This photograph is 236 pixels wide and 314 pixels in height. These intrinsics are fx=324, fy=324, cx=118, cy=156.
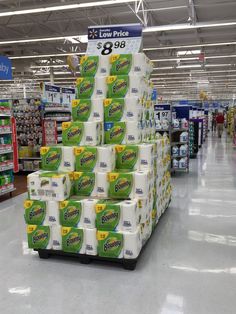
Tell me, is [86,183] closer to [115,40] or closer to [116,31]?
[115,40]

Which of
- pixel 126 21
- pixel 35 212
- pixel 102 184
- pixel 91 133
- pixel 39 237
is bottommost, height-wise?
pixel 39 237

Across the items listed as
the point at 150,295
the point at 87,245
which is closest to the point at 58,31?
the point at 87,245

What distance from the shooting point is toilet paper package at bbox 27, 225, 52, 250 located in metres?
3.80

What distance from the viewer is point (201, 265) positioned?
11.9 ft

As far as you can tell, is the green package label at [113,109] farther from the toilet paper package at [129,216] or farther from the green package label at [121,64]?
the toilet paper package at [129,216]

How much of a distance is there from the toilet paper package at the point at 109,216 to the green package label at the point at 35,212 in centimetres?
69

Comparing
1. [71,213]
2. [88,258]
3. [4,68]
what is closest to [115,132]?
[71,213]

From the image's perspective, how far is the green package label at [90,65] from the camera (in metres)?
4.38

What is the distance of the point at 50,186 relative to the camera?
376 cm

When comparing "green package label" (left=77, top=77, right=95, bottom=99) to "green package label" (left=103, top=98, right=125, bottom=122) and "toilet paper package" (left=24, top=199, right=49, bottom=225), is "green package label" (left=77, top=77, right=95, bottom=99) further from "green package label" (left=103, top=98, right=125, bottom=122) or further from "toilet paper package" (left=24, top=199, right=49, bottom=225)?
"toilet paper package" (left=24, top=199, right=49, bottom=225)

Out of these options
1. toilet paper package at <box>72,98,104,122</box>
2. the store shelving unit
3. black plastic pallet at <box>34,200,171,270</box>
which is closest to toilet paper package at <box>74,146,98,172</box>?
toilet paper package at <box>72,98,104,122</box>

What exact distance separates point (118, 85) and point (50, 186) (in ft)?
5.12

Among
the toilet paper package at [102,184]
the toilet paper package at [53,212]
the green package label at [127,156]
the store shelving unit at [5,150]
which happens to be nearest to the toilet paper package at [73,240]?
the toilet paper package at [53,212]

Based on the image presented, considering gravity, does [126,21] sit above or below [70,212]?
above
